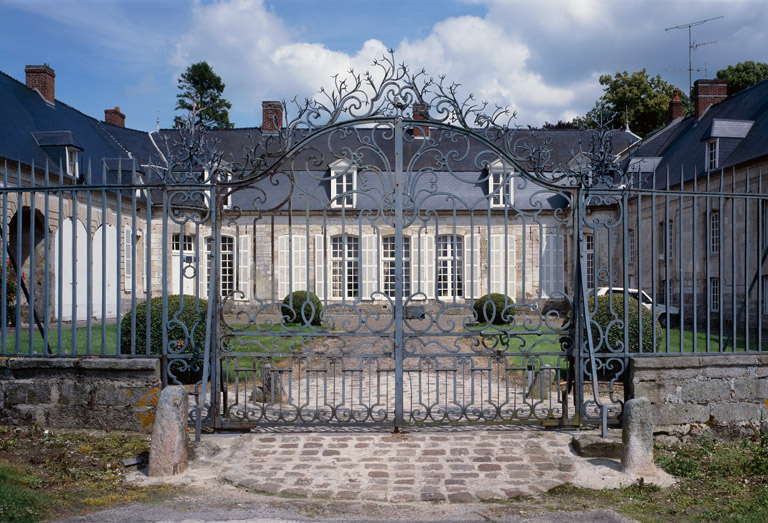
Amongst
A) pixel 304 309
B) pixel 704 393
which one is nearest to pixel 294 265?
pixel 304 309

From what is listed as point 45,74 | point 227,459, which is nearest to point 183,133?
point 227,459

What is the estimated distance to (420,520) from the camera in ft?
11.3

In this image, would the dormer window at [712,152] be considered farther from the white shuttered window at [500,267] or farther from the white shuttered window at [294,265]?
the white shuttered window at [294,265]

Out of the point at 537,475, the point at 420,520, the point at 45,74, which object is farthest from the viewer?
the point at 45,74

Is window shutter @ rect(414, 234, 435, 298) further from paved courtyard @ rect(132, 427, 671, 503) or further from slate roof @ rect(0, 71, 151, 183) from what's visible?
paved courtyard @ rect(132, 427, 671, 503)

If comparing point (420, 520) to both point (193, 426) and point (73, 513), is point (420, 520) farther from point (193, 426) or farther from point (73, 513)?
point (193, 426)

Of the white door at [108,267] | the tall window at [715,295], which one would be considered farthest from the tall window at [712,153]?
the white door at [108,267]

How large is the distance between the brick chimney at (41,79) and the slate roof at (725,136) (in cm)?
1629

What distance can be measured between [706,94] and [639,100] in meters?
7.76

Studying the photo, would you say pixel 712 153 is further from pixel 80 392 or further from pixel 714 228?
pixel 80 392

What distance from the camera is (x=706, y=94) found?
19.1 metres

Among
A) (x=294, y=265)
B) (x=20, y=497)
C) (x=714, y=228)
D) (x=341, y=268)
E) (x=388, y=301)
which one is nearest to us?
(x=20, y=497)

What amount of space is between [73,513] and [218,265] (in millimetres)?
2249

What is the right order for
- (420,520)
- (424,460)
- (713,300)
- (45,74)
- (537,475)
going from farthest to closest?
(45,74), (713,300), (424,460), (537,475), (420,520)
